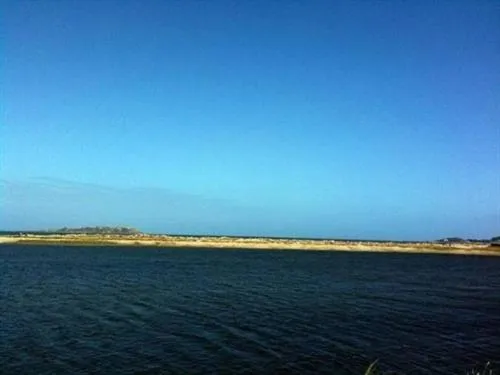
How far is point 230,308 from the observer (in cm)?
4100

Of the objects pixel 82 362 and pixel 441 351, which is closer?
pixel 82 362

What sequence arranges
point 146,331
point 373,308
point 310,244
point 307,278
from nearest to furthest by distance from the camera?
point 146,331 → point 373,308 → point 307,278 → point 310,244

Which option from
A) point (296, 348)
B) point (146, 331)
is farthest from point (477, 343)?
point (146, 331)

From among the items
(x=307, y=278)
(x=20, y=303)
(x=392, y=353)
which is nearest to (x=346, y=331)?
(x=392, y=353)

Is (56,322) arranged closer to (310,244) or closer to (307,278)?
(307,278)

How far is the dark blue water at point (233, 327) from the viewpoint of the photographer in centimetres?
2592

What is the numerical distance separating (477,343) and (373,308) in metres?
12.2

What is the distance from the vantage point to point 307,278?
68.2 m

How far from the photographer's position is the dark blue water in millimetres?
25922

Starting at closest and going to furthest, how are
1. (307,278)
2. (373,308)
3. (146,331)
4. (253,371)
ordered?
1. (253,371)
2. (146,331)
3. (373,308)
4. (307,278)

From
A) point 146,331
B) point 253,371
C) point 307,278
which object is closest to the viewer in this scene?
point 253,371

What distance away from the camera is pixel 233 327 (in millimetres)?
33562

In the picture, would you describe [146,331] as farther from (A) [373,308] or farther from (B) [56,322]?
(A) [373,308]

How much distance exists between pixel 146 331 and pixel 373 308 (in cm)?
2015
